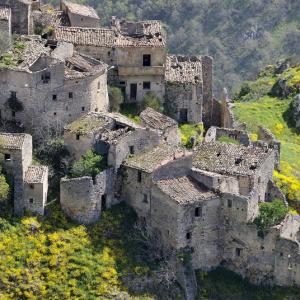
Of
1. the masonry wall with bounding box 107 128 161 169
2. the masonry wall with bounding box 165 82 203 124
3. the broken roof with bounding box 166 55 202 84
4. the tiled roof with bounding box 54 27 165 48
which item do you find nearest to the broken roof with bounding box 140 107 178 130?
the masonry wall with bounding box 107 128 161 169

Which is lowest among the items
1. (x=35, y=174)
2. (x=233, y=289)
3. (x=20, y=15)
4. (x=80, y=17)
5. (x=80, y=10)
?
(x=233, y=289)

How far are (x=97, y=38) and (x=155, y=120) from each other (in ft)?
23.7

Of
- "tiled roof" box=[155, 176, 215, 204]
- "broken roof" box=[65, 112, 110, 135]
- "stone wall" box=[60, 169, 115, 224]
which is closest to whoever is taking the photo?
"tiled roof" box=[155, 176, 215, 204]

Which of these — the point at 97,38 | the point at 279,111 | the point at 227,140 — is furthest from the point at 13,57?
the point at 279,111

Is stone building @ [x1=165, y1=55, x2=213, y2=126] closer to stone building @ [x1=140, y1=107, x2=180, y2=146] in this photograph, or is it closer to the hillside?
stone building @ [x1=140, y1=107, x2=180, y2=146]

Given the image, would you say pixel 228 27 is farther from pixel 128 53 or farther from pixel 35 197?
pixel 35 197

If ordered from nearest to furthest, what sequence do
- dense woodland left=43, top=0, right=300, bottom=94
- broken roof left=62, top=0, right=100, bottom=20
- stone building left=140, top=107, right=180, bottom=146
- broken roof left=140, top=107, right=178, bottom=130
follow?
stone building left=140, top=107, right=180, bottom=146
broken roof left=140, top=107, right=178, bottom=130
broken roof left=62, top=0, right=100, bottom=20
dense woodland left=43, top=0, right=300, bottom=94

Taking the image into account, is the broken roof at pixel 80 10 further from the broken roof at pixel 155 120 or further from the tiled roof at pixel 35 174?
the tiled roof at pixel 35 174

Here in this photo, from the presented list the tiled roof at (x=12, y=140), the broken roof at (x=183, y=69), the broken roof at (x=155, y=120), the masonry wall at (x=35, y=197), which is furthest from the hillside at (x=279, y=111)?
the tiled roof at (x=12, y=140)

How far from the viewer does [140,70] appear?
72.1 meters

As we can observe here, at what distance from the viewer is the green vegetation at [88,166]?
63.7 metres

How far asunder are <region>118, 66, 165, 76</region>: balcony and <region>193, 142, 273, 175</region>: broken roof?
6728mm

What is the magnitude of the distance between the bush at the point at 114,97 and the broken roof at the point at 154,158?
656 cm

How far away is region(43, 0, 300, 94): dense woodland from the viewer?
446 feet
